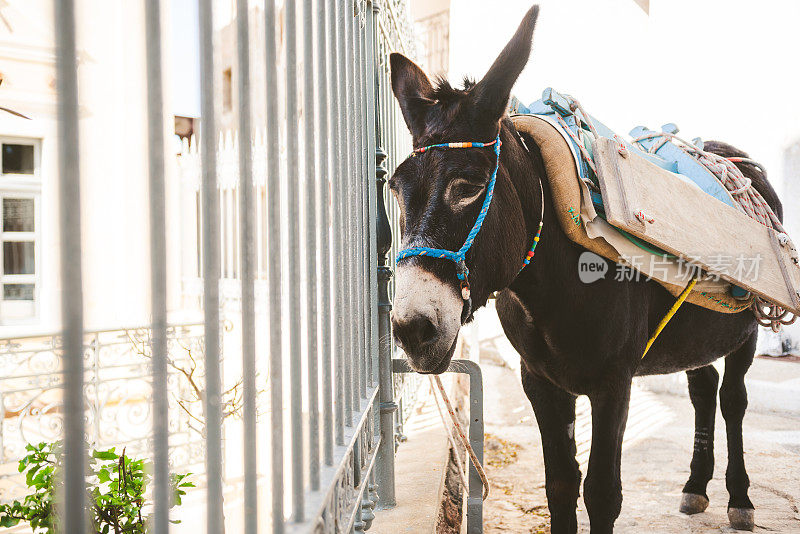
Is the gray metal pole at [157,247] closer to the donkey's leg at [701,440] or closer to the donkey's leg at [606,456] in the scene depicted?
the donkey's leg at [606,456]

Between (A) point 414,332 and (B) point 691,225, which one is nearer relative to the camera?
(A) point 414,332

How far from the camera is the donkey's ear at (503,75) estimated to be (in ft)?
5.25

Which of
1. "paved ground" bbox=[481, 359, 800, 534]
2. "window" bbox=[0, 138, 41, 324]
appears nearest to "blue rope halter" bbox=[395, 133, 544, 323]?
"window" bbox=[0, 138, 41, 324]

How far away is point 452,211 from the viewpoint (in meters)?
1.53

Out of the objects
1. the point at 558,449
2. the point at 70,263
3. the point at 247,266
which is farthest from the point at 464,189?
the point at 558,449

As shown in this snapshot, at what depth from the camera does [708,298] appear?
2.35m

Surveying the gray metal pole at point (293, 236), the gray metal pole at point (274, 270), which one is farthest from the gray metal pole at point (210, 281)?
the gray metal pole at point (293, 236)

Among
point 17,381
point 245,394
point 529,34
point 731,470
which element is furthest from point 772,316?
point 17,381

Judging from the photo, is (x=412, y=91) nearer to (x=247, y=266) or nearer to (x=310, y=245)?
(x=310, y=245)

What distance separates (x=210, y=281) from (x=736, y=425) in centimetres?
349

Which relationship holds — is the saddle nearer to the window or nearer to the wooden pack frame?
the wooden pack frame

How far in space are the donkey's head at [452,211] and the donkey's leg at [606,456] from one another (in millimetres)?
635

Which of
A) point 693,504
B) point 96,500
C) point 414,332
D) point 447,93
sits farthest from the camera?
point 693,504

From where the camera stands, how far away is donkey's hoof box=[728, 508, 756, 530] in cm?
301
